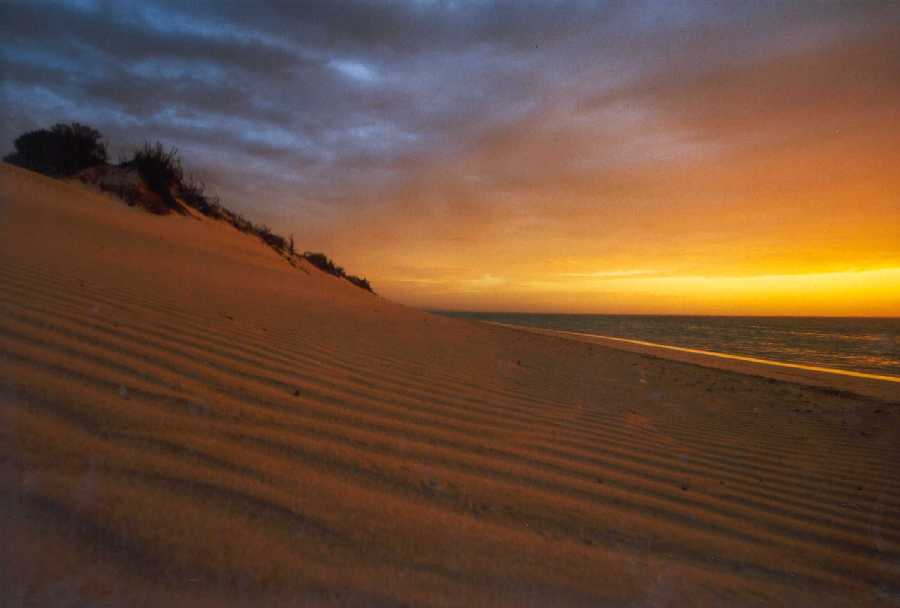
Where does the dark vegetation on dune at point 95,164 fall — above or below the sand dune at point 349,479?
above

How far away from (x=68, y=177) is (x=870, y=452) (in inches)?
493

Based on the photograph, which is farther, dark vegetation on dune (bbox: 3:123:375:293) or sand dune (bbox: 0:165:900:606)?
dark vegetation on dune (bbox: 3:123:375:293)

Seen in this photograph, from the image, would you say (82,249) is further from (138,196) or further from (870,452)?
(870,452)

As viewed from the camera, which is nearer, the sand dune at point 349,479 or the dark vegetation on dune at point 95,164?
the sand dune at point 349,479

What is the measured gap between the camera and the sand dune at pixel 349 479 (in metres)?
1.27

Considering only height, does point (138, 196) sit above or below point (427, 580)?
above

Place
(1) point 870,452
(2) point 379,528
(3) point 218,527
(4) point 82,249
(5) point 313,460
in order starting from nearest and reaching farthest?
1. (3) point 218,527
2. (2) point 379,528
3. (5) point 313,460
4. (1) point 870,452
5. (4) point 82,249

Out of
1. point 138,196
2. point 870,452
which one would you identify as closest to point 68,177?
point 138,196

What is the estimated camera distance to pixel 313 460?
6.23 feet

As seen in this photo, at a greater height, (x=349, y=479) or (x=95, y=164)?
(x=95, y=164)

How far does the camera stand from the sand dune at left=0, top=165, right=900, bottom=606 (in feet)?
4.17

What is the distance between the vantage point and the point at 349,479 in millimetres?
1827

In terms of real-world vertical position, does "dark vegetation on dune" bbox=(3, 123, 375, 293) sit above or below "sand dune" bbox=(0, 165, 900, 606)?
above

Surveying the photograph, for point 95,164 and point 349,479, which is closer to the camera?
point 349,479
